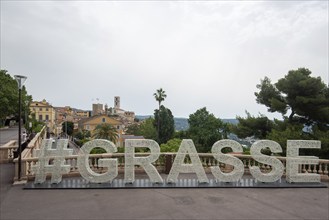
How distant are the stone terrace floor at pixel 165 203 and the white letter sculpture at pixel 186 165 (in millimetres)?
775

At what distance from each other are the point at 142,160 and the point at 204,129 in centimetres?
3907

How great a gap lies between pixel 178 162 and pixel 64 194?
13.8 ft

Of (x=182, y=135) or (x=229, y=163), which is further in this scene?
(x=182, y=135)

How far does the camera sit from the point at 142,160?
1071 cm

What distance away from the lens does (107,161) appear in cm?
1049

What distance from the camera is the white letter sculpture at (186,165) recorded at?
1078 centimetres

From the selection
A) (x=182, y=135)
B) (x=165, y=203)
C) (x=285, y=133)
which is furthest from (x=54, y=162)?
(x=182, y=135)

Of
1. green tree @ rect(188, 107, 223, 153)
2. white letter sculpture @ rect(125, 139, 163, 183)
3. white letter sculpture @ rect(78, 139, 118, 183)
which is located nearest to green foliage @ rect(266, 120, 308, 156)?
white letter sculpture @ rect(125, 139, 163, 183)

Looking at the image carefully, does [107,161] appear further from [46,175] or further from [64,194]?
[46,175]

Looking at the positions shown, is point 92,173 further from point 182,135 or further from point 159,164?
point 182,135

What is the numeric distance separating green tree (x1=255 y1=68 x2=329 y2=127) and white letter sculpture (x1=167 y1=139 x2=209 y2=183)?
1482cm

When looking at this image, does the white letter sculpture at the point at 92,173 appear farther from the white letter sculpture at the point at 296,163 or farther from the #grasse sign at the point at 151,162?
the white letter sculpture at the point at 296,163

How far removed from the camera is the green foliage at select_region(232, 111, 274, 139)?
25.4 m

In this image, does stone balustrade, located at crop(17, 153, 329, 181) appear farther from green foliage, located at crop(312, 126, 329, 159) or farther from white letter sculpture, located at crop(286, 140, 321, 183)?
green foliage, located at crop(312, 126, 329, 159)
